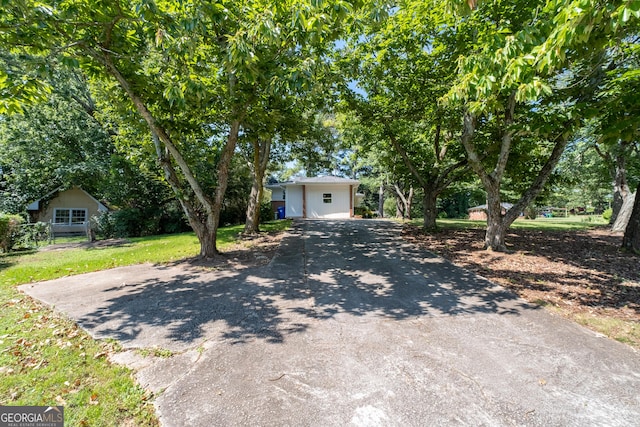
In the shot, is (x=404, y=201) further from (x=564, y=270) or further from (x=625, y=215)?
(x=564, y=270)

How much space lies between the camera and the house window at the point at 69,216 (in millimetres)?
18156

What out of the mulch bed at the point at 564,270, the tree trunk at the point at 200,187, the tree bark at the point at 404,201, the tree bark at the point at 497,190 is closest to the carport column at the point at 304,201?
the tree bark at the point at 404,201

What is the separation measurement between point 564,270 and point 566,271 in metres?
0.08

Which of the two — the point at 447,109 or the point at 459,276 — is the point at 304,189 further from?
the point at 459,276

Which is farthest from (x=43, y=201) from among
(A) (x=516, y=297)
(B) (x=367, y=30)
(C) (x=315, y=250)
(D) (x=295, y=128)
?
(A) (x=516, y=297)

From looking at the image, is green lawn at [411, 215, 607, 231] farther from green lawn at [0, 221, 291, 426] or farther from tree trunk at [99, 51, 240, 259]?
green lawn at [0, 221, 291, 426]

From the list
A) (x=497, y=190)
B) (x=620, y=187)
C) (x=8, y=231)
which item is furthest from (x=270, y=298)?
(x=620, y=187)

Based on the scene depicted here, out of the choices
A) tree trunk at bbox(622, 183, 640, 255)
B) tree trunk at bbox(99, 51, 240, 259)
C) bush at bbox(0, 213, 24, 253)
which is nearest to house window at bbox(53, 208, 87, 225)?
bush at bbox(0, 213, 24, 253)

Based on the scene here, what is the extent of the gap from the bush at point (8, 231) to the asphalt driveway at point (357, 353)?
630 cm

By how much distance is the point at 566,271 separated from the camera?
5.89 metres

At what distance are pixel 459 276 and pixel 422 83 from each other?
227 inches

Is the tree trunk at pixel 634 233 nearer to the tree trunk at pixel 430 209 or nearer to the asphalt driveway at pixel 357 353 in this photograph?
the asphalt driveway at pixel 357 353

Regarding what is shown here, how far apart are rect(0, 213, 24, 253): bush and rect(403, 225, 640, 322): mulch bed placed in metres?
13.7

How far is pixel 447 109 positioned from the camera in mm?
8969
